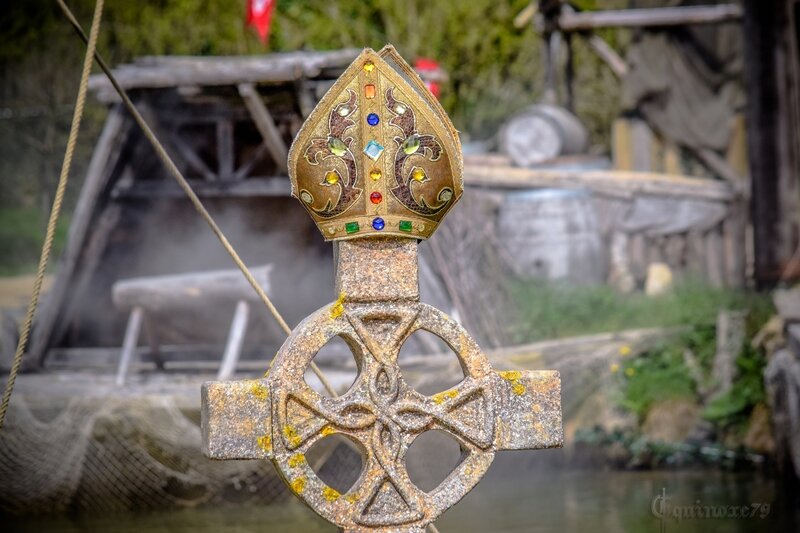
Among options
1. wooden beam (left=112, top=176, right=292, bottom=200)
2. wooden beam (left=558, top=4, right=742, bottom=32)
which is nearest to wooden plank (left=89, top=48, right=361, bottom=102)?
wooden beam (left=112, top=176, right=292, bottom=200)

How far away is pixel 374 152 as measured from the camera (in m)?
3.24

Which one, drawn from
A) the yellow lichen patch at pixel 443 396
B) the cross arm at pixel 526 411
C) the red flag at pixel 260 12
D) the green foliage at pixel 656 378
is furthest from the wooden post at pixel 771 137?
the yellow lichen patch at pixel 443 396

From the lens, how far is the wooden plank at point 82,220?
394 inches

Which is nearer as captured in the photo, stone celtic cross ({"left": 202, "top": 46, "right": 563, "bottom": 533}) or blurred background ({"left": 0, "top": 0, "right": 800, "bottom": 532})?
stone celtic cross ({"left": 202, "top": 46, "right": 563, "bottom": 533})

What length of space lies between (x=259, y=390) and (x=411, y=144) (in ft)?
2.50

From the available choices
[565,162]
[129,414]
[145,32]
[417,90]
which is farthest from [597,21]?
[417,90]

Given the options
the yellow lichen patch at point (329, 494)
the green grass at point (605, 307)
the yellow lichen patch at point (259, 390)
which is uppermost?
the yellow lichen patch at point (259, 390)

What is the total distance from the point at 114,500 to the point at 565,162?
7094 mm

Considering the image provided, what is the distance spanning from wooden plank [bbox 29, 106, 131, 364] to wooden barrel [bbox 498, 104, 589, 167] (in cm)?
557

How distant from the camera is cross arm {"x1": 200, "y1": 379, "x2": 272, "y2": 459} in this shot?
10.4ft

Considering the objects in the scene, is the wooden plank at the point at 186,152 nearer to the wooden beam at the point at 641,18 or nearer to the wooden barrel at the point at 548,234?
the wooden barrel at the point at 548,234

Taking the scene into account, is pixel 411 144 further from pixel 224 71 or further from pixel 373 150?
pixel 224 71

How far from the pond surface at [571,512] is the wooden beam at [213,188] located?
264 centimetres

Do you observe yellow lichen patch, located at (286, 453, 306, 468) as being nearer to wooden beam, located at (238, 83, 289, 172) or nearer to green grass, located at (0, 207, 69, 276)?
wooden beam, located at (238, 83, 289, 172)
